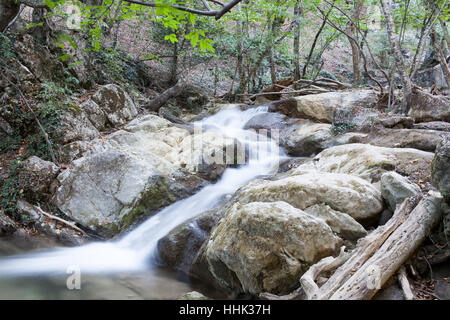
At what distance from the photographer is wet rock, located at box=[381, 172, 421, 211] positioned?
3617 mm

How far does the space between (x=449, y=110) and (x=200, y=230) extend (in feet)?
21.9

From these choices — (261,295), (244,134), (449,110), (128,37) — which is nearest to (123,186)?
(261,295)

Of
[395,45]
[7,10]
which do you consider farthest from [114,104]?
[395,45]

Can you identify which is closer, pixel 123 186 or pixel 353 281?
pixel 353 281

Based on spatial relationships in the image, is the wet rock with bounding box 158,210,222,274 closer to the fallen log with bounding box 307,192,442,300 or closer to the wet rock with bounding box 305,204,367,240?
the wet rock with bounding box 305,204,367,240

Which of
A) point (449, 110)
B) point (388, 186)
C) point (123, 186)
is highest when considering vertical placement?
point (449, 110)

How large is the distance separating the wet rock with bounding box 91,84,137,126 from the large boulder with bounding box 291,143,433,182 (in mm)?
6164

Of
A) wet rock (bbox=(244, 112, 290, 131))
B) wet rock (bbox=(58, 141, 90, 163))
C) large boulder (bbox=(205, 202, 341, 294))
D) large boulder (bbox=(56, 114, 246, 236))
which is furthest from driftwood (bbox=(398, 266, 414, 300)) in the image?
wet rock (bbox=(244, 112, 290, 131))

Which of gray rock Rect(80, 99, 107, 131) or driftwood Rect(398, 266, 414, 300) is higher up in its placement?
gray rock Rect(80, 99, 107, 131)

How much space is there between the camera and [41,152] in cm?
673

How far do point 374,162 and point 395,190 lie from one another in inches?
49.7

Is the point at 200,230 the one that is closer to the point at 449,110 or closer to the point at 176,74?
the point at 449,110

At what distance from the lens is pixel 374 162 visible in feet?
16.0

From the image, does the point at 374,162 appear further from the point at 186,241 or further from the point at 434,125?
the point at 186,241
